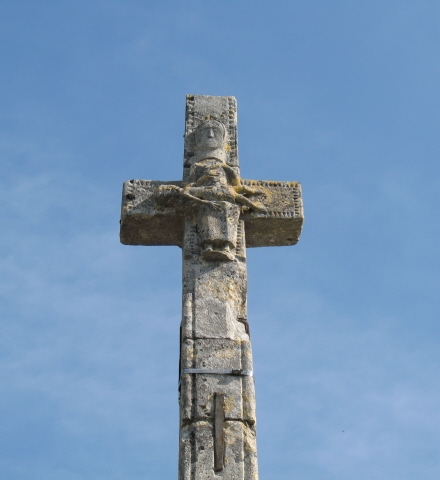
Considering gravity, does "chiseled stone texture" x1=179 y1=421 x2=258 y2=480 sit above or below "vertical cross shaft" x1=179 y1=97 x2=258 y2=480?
below

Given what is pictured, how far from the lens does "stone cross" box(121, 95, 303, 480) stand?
8531 mm

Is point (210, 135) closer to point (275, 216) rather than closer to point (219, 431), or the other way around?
point (275, 216)

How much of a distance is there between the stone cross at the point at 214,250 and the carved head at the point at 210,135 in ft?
0.04

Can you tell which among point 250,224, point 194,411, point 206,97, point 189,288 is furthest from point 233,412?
point 206,97

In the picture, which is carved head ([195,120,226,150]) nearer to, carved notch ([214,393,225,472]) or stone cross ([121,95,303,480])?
stone cross ([121,95,303,480])

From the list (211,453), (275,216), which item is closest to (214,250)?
(275,216)

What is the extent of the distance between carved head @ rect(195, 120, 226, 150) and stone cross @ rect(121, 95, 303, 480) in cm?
1

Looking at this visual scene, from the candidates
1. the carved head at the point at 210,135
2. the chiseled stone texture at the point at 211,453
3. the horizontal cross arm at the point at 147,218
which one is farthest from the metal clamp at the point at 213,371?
the carved head at the point at 210,135

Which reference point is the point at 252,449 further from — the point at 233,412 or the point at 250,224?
the point at 250,224

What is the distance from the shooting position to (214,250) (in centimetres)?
965

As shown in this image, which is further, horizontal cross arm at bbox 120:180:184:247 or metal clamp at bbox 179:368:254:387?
horizontal cross arm at bbox 120:180:184:247

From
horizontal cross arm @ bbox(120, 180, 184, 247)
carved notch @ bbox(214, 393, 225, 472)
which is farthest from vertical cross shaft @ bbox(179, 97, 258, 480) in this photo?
horizontal cross arm @ bbox(120, 180, 184, 247)

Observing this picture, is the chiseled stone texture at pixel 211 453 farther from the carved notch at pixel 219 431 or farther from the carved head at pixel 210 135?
the carved head at pixel 210 135

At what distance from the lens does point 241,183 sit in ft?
34.2
